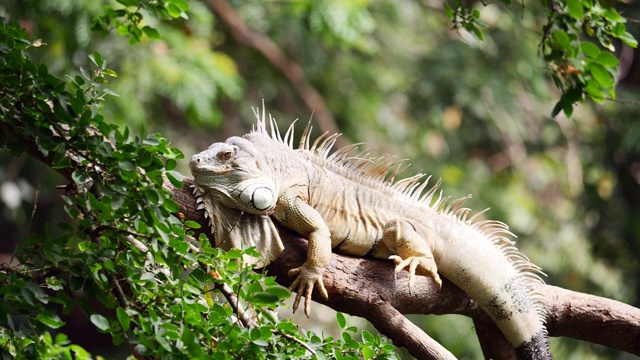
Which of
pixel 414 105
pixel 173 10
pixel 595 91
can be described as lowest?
pixel 173 10

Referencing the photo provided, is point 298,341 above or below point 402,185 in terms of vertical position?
below

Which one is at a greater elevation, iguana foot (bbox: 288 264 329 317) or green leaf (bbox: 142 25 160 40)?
green leaf (bbox: 142 25 160 40)

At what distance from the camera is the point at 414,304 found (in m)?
2.84

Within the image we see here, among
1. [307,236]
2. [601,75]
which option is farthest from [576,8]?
[307,236]

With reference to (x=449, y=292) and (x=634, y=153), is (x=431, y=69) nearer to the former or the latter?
(x=634, y=153)

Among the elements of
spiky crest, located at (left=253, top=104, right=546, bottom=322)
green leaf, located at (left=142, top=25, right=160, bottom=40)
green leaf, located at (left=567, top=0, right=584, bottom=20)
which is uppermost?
green leaf, located at (left=567, top=0, right=584, bottom=20)

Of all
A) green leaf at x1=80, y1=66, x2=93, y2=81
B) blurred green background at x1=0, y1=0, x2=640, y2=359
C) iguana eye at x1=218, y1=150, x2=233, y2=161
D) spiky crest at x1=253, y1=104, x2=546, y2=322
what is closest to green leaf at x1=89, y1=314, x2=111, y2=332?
green leaf at x1=80, y1=66, x2=93, y2=81

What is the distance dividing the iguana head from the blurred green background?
239cm

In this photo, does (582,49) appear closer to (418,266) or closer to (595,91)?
(595,91)

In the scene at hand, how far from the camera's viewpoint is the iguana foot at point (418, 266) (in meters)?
2.74

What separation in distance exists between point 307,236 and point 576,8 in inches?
41.9

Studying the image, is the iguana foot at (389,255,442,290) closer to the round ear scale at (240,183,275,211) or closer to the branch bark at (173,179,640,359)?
the branch bark at (173,179,640,359)

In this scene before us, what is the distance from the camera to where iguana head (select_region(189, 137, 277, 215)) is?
8.49 feet

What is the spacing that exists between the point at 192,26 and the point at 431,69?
6.28 feet
